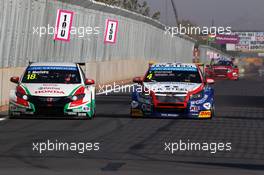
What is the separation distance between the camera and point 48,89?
905 inches

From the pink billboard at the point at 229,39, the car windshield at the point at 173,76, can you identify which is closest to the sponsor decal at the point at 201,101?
the car windshield at the point at 173,76

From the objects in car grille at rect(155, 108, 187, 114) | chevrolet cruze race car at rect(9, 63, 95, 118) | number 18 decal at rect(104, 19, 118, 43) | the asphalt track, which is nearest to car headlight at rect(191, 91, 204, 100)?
car grille at rect(155, 108, 187, 114)

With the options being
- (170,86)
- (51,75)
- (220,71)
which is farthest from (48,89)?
(220,71)

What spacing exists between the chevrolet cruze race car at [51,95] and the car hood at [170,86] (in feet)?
4.74

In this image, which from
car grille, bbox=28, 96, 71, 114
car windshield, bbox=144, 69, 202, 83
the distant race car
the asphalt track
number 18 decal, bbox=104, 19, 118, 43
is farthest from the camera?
the distant race car

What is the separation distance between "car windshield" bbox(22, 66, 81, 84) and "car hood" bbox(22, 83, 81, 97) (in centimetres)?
53

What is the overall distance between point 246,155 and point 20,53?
1979 centimetres

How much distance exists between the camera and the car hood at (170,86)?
77.2 feet

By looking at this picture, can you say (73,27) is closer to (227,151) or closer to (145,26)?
(145,26)

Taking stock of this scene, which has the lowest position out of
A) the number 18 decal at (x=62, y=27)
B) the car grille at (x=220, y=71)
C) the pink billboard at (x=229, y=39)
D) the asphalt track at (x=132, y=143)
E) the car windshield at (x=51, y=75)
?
the asphalt track at (x=132, y=143)

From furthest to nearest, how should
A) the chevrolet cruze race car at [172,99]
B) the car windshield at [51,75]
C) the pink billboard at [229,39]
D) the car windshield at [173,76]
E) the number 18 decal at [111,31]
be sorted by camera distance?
the pink billboard at [229,39] < the number 18 decal at [111,31] < the car windshield at [173,76] < the car windshield at [51,75] < the chevrolet cruze race car at [172,99]

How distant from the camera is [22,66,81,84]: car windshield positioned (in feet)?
78.4

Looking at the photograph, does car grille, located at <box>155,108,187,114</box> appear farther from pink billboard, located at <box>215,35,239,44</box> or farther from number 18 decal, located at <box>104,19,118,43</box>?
pink billboard, located at <box>215,35,239,44</box>

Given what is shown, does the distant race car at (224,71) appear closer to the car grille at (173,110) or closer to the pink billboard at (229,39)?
the car grille at (173,110)
